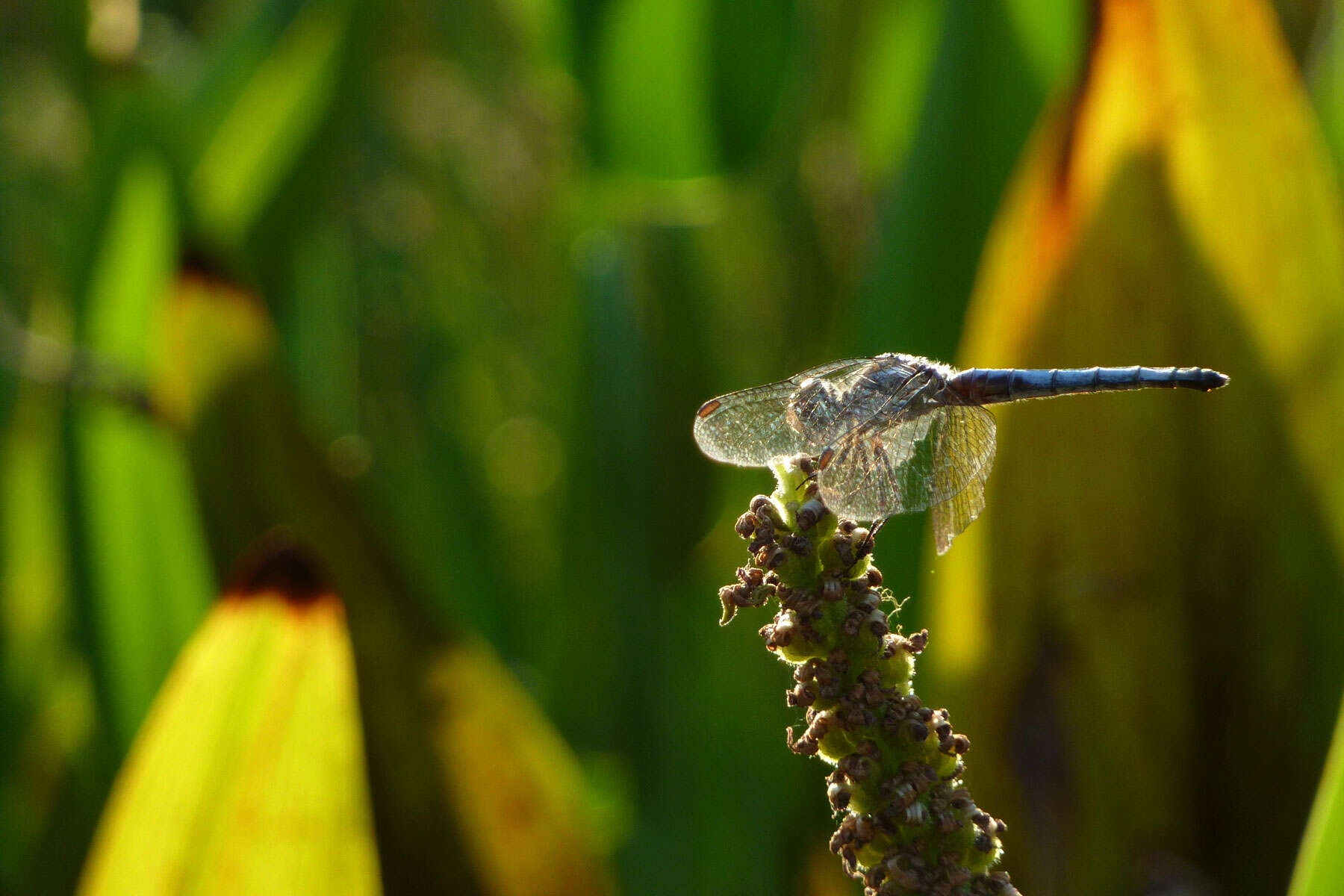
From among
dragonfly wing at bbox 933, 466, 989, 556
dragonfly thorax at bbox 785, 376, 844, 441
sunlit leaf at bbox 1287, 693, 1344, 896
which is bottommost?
sunlit leaf at bbox 1287, 693, 1344, 896

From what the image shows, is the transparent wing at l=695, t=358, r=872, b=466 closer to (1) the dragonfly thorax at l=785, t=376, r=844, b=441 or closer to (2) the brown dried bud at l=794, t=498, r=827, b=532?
(1) the dragonfly thorax at l=785, t=376, r=844, b=441

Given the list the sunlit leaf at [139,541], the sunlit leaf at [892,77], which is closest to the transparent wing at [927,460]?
the sunlit leaf at [139,541]

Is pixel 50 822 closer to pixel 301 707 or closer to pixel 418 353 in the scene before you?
pixel 301 707

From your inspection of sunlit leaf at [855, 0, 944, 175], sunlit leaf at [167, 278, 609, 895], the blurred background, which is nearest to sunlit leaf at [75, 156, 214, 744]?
the blurred background

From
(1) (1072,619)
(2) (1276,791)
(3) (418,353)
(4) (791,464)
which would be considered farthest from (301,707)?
(3) (418,353)

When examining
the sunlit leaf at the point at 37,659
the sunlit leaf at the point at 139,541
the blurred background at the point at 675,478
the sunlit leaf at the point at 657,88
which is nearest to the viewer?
the blurred background at the point at 675,478

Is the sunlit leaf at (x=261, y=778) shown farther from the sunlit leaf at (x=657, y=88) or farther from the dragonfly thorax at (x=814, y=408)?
the sunlit leaf at (x=657, y=88)

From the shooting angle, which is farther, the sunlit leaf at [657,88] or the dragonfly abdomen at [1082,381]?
the sunlit leaf at [657,88]
